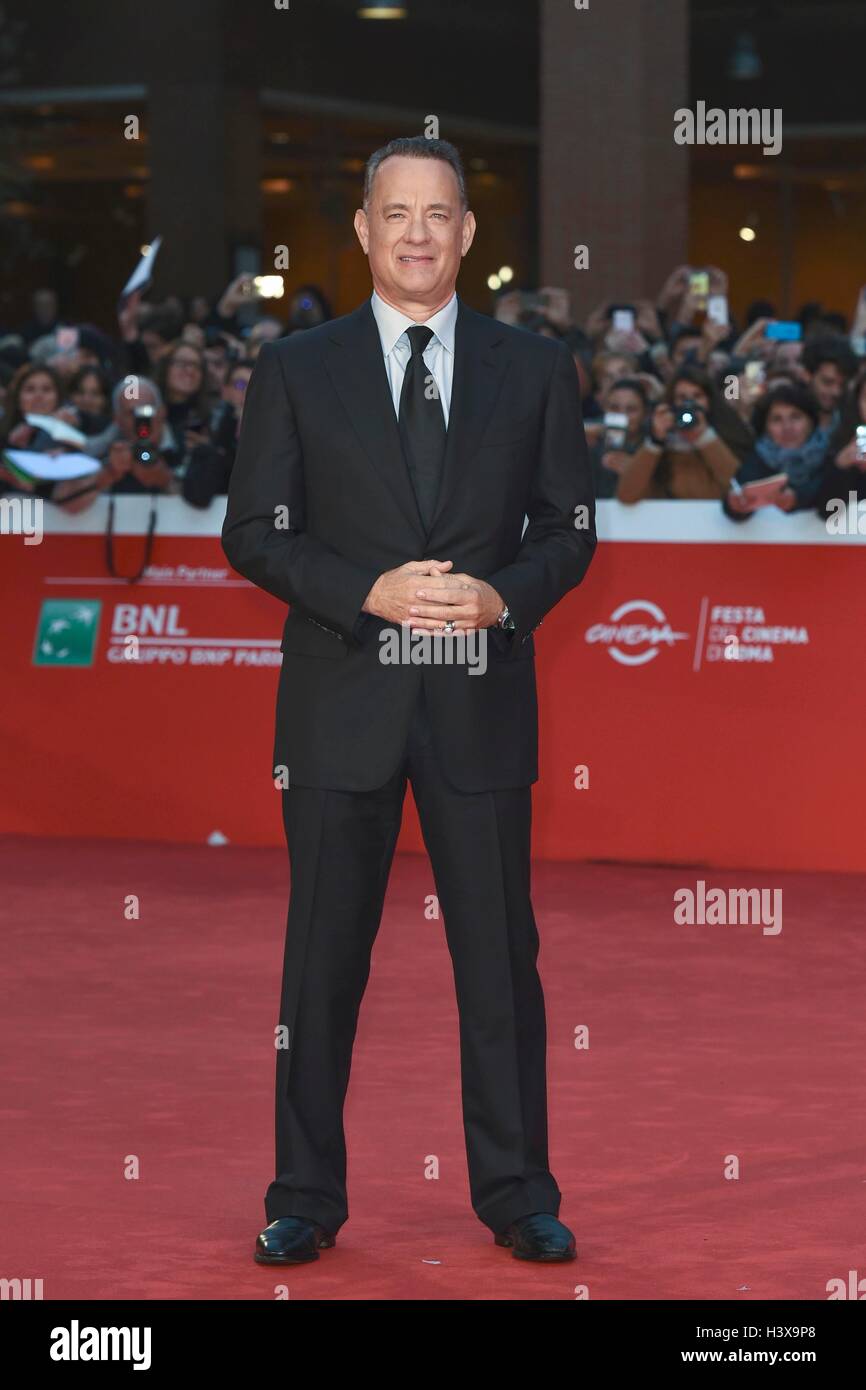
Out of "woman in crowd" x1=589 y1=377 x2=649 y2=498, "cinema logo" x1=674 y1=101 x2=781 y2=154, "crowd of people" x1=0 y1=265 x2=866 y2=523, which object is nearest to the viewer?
"crowd of people" x1=0 y1=265 x2=866 y2=523

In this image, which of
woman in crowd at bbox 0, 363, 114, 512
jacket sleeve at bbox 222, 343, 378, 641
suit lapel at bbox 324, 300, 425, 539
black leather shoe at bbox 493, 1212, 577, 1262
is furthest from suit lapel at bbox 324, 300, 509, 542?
woman in crowd at bbox 0, 363, 114, 512

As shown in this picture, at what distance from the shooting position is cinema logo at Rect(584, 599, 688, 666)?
1020 cm

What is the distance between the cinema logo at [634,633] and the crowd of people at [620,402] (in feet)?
1.67

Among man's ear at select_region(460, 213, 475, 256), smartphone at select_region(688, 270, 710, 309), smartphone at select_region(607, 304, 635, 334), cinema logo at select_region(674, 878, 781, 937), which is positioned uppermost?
smartphone at select_region(688, 270, 710, 309)

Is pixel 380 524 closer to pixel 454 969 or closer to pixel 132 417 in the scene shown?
pixel 454 969

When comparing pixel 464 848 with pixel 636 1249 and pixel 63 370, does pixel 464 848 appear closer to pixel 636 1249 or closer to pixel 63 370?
pixel 636 1249

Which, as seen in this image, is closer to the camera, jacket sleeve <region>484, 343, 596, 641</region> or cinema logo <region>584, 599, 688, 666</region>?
jacket sleeve <region>484, 343, 596, 641</region>

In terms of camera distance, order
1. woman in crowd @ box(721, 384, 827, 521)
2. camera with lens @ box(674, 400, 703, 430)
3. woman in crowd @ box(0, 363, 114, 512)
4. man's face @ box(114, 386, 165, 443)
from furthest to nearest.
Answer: man's face @ box(114, 386, 165, 443), woman in crowd @ box(0, 363, 114, 512), camera with lens @ box(674, 400, 703, 430), woman in crowd @ box(721, 384, 827, 521)

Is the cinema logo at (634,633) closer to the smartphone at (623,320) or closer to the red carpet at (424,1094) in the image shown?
the red carpet at (424,1094)

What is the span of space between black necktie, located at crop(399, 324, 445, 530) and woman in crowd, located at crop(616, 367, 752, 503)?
18.6 feet

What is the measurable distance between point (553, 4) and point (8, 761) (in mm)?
10907

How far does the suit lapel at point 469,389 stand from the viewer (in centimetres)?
476

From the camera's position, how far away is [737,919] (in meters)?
9.20

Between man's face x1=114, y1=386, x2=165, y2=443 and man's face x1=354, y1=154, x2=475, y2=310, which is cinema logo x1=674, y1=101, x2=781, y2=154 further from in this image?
man's face x1=354, y1=154, x2=475, y2=310
